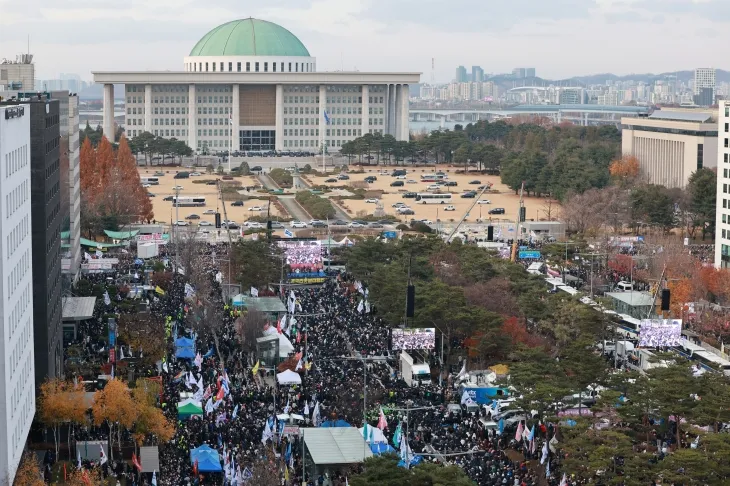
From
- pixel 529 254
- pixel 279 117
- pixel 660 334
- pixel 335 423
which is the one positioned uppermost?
pixel 279 117

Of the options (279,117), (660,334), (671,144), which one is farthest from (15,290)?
(279,117)

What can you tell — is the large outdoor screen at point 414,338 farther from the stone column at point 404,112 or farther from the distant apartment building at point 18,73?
the stone column at point 404,112

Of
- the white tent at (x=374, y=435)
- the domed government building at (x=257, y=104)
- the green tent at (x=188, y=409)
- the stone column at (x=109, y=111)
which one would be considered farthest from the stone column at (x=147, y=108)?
the white tent at (x=374, y=435)

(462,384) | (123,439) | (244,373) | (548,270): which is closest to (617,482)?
(462,384)

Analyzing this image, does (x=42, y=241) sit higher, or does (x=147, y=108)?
(x=147, y=108)

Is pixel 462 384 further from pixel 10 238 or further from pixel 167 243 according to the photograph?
pixel 167 243

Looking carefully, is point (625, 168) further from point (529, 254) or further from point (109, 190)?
point (109, 190)
